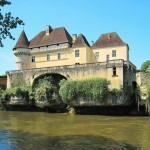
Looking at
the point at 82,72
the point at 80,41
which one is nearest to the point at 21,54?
the point at 80,41

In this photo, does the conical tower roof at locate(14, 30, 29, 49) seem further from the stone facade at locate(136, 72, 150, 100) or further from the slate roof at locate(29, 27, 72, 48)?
the stone facade at locate(136, 72, 150, 100)

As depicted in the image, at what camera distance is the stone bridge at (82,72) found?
1323 inches

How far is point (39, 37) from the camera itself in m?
47.4

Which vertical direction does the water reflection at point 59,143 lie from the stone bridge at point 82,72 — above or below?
below

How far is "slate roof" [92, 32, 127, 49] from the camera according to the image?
40622mm

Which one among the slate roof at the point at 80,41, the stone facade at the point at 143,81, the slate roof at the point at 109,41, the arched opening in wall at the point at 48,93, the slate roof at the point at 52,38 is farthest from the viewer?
the slate roof at the point at 52,38

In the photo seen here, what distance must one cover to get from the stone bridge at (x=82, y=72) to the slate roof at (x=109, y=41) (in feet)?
21.8

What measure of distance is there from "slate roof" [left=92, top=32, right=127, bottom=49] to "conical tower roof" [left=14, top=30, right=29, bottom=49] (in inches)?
467

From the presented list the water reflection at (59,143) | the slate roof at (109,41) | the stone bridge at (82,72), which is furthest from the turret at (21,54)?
the water reflection at (59,143)

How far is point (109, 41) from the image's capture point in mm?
41188

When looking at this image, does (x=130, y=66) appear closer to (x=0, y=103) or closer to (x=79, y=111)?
(x=79, y=111)

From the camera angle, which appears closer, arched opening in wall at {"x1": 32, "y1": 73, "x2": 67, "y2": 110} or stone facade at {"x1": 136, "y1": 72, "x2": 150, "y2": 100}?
stone facade at {"x1": 136, "y1": 72, "x2": 150, "y2": 100}

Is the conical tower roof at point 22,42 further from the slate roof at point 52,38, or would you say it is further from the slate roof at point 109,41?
the slate roof at point 109,41

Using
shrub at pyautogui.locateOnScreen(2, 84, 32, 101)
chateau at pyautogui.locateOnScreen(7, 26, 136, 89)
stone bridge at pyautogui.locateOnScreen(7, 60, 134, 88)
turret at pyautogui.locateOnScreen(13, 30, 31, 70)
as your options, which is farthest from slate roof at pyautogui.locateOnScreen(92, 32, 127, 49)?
turret at pyautogui.locateOnScreen(13, 30, 31, 70)
